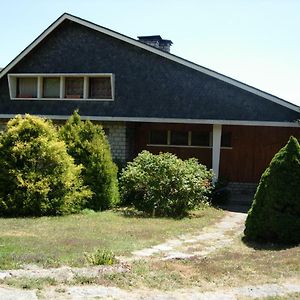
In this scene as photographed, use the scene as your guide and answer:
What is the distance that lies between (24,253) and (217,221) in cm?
743

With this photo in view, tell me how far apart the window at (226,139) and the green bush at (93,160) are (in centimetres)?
A: 712

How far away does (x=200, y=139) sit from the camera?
904 inches

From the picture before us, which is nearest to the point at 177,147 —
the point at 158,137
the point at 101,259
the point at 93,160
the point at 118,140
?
the point at 158,137

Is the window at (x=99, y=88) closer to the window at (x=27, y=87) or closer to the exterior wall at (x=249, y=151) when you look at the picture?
the window at (x=27, y=87)

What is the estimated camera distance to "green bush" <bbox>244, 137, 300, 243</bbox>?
10.7 metres

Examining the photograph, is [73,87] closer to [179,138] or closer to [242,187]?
[179,138]

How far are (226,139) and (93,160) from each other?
8.04 metres

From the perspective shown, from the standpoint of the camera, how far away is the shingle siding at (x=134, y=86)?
2012 cm

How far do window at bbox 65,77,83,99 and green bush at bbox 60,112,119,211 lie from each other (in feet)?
21.0

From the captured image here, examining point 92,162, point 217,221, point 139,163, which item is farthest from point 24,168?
point 217,221

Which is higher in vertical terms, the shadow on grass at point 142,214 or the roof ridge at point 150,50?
the roof ridge at point 150,50

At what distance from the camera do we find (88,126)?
1720 cm

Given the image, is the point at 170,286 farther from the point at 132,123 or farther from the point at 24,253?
the point at 132,123

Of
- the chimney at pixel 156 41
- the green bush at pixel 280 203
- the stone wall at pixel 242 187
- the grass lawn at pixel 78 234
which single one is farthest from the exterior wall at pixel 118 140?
the green bush at pixel 280 203
